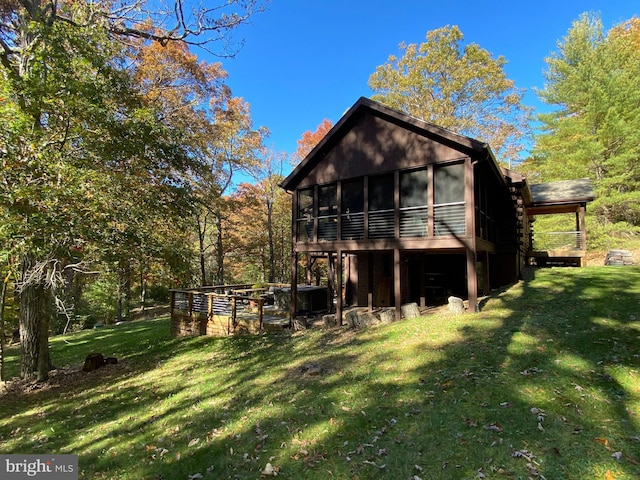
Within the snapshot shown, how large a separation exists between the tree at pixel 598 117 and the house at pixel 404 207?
6448mm

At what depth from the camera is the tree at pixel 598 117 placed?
1909cm

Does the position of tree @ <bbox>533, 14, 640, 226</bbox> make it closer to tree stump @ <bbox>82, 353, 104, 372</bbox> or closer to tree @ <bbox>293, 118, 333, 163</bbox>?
tree @ <bbox>293, 118, 333, 163</bbox>

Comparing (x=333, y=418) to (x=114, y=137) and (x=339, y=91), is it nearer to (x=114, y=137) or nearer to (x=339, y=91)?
(x=114, y=137)

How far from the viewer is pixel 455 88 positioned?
22.4 meters

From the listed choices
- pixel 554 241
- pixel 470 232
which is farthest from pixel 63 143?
pixel 554 241

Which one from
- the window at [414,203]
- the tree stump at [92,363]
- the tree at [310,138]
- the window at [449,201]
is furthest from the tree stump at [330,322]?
the tree at [310,138]

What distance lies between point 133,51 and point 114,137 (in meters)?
12.7

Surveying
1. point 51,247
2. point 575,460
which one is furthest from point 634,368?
point 51,247

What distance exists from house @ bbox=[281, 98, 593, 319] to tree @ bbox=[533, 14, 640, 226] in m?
6.45

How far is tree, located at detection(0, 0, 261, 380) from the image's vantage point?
21.4ft

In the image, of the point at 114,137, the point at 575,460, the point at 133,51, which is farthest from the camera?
the point at 133,51

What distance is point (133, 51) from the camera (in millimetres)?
17594

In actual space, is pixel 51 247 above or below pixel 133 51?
below

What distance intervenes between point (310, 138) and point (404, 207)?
20.1 metres
